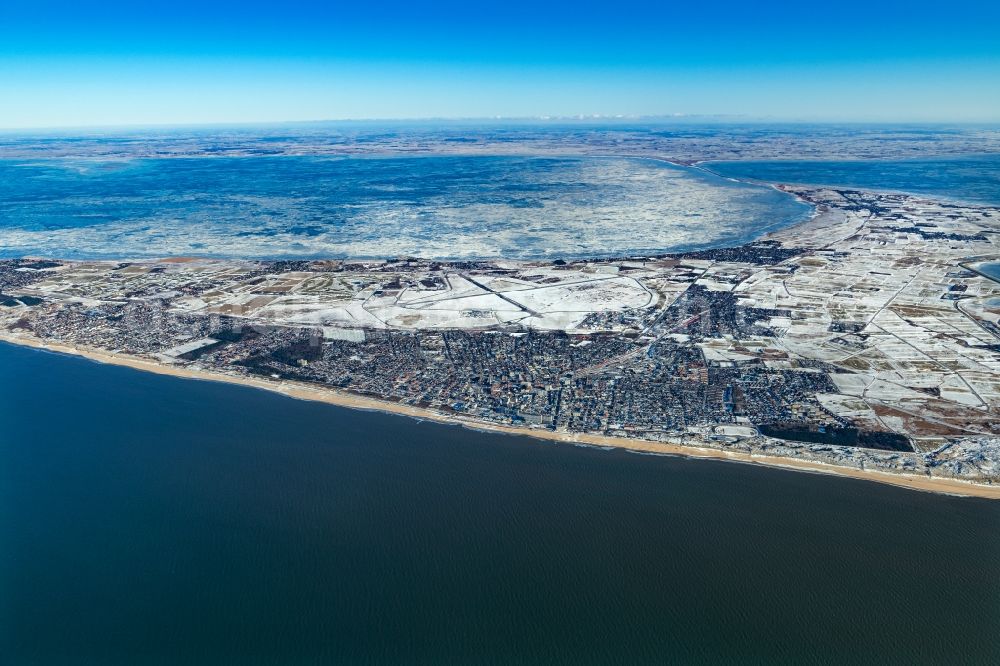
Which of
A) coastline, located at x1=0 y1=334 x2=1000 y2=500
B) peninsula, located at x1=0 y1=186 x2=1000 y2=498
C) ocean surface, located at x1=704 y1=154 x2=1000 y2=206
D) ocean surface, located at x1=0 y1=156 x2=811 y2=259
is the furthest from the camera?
ocean surface, located at x1=704 y1=154 x2=1000 y2=206

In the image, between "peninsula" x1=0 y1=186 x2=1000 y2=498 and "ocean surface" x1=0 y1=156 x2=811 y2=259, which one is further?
"ocean surface" x1=0 y1=156 x2=811 y2=259

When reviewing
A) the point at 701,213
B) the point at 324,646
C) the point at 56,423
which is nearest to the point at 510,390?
the point at 324,646

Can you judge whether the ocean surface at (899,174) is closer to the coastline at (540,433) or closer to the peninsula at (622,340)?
the peninsula at (622,340)

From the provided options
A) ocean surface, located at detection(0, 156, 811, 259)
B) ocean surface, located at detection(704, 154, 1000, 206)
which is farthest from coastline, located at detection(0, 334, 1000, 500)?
ocean surface, located at detection(704, 154, 1000, 206)

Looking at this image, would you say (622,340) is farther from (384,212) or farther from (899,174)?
(899,174)

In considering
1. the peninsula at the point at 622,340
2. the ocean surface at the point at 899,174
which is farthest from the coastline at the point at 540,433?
the ocean surface at the point at 899,174

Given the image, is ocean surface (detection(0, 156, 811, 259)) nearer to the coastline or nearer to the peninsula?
the peninsula

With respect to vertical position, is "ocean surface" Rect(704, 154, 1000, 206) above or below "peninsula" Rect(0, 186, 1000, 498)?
above
